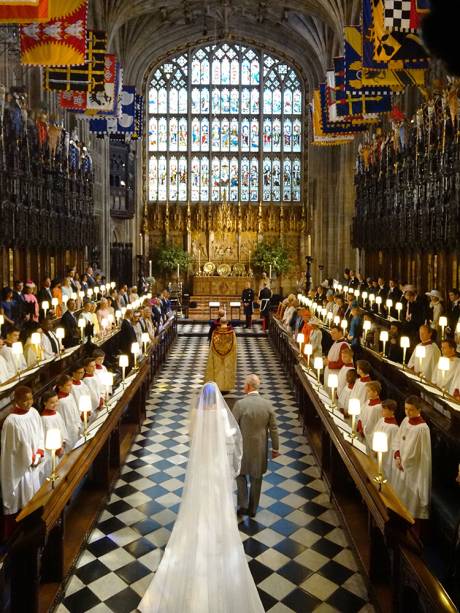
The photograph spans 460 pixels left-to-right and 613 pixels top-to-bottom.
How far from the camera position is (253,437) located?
23.8 ft

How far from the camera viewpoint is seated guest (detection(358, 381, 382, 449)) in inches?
297

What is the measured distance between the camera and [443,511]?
6.03 m

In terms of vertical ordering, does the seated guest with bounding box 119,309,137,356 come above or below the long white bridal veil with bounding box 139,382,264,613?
above

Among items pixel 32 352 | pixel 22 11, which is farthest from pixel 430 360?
pixel 22 11

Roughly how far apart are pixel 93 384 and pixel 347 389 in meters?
3.83

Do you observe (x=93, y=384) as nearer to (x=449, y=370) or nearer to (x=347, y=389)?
(x=347, y=389)

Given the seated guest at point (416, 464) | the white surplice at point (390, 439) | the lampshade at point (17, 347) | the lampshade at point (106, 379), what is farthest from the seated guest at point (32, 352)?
the seated guest at point (416, 464)

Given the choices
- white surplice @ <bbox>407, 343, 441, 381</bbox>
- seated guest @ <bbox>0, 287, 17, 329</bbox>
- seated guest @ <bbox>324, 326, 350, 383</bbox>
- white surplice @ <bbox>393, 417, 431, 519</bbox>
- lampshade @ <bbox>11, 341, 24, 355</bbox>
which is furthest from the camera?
seated guest @ <bbox>0, 287, 17, 329</bbox>

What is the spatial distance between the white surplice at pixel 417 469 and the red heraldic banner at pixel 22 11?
26.4 feet

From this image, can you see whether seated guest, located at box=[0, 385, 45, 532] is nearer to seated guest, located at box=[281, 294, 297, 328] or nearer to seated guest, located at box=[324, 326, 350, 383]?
seated guest, located at box=[324, 326, 350, 383]

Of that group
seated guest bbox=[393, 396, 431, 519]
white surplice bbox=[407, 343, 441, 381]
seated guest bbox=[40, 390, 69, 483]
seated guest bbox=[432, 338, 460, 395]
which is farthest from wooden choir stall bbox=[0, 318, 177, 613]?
white surplice bbox=[407, 343, 441, 381]

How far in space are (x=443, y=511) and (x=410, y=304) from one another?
8.33 meters

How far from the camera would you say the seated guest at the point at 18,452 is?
641 centimetres

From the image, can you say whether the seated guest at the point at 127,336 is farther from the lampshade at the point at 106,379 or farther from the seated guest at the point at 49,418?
the seated guest at the point at 49,418
